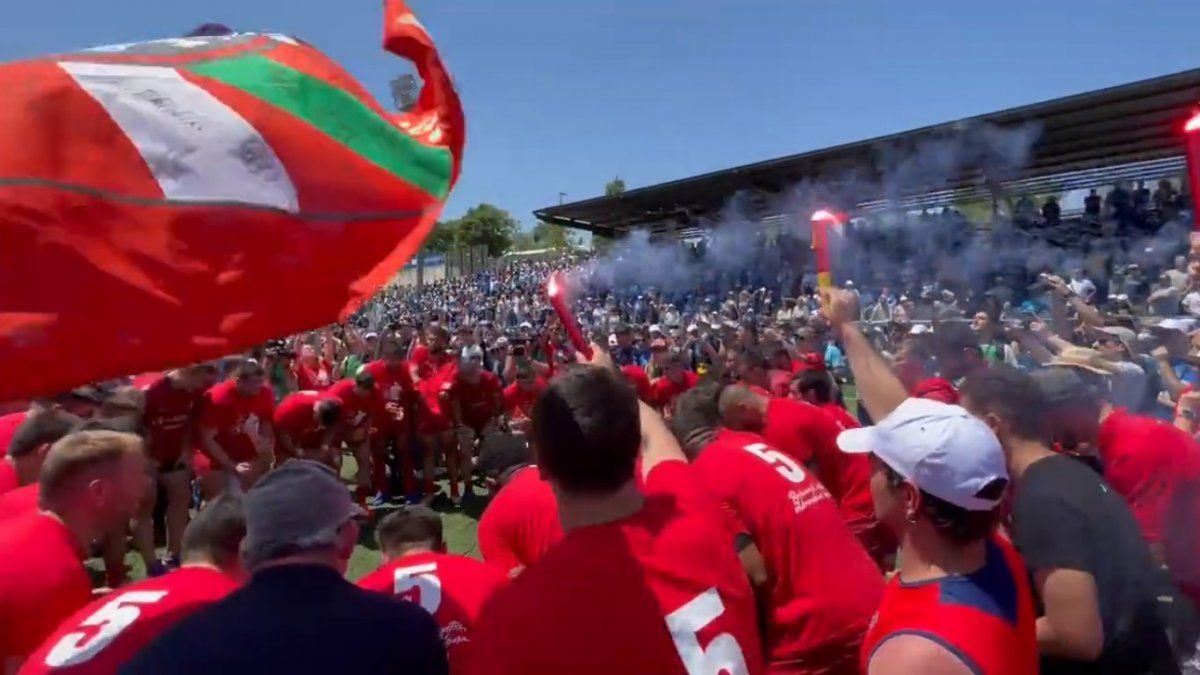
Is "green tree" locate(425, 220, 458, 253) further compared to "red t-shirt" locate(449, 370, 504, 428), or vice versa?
"green tree" locate(425, 220, 458, 253)

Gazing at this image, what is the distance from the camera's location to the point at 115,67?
8.18ft

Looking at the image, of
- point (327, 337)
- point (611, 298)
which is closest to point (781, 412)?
point (327, 337)

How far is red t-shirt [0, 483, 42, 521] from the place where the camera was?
3.49 meters

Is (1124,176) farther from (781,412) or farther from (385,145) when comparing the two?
(385,145)

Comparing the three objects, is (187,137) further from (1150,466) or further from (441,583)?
(1150,466)

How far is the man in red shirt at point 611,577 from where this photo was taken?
179 cm

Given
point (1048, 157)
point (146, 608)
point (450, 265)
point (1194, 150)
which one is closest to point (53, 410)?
point (146, 608)

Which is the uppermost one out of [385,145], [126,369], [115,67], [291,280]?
[115,67]

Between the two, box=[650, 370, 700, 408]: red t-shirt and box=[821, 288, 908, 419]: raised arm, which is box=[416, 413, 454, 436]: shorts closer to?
box=[650, 370, 700, 408]: red t-shirt

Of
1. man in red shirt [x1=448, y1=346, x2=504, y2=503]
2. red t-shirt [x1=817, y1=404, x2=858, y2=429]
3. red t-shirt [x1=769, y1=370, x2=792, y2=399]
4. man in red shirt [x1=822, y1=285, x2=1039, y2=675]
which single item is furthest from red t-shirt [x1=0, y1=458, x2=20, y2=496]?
man in red shirt [x1=448, y1=346, x2=504, y2=503]

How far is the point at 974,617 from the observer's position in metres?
2.00

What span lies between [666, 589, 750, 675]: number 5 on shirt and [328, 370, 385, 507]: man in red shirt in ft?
25.4

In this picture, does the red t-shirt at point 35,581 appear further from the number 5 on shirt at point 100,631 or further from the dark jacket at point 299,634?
the dark jacket at point 299,634

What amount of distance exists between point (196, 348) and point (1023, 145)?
53.0ft
